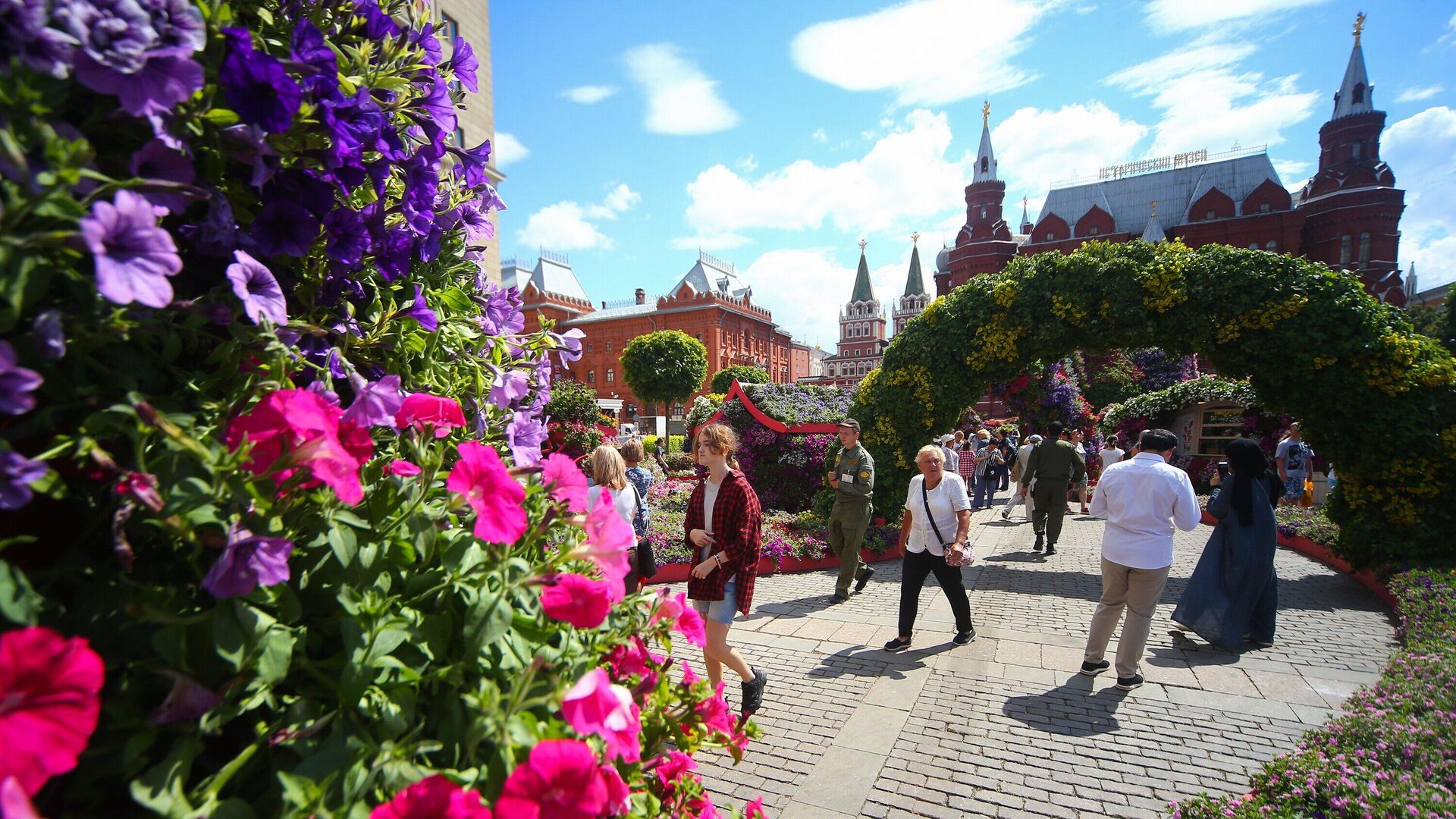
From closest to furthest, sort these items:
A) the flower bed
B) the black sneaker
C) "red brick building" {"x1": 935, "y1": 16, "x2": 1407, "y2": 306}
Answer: the flower bed → the black sneaker → "red brick building" {"x1": 935, "y1": 16, "x2": 1407, "y2": 306}

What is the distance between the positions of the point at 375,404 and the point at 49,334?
39 centimetres

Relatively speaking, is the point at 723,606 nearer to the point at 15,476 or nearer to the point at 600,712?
the point at 600,712

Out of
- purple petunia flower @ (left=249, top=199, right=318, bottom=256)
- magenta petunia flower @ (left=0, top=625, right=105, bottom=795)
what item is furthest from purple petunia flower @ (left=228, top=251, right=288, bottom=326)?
magenta petunia flower @ (left=0, top=625, right=105, bottom=795)

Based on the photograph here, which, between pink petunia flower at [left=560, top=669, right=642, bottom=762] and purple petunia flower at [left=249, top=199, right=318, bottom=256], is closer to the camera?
pink petunia flower at [left=560, top=669, right=642, bottom=762]

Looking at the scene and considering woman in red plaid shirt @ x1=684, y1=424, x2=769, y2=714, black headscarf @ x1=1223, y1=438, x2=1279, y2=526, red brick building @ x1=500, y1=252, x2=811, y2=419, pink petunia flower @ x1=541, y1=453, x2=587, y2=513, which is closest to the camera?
pink petunia flower @ x1=541, y1=453, x2=587, y2=513

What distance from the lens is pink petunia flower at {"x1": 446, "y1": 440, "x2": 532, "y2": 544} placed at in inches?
40.9

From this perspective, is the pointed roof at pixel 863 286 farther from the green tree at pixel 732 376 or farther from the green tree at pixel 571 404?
the green tree at pixel 571 404

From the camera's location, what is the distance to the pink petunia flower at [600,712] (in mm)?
940

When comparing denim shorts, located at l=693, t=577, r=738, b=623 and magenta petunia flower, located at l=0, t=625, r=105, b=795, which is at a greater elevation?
magenta petunia flower, located at l=0, t=625, r=105, b=795

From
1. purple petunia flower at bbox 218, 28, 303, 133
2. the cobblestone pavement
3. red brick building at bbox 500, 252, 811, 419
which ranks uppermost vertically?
red brick building at bbox 500, 252, 811, 419

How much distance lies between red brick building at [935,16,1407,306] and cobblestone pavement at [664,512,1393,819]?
4253 centimetres

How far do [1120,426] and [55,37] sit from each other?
22.1m

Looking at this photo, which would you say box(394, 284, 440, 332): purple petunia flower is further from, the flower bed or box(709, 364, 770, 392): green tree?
box(709, 364, 770, 392): green tree

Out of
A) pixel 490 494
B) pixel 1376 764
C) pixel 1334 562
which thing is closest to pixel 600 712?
pixel 490 494
